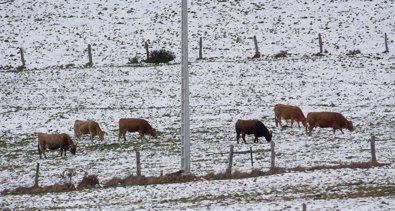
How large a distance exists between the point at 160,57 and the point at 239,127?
1816cm

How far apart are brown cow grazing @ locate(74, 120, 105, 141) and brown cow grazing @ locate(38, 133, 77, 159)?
2.47 metres

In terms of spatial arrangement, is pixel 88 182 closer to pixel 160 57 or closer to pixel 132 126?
pixel 132 126

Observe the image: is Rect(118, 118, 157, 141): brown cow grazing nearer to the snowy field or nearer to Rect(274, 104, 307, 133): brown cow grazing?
the snowy field

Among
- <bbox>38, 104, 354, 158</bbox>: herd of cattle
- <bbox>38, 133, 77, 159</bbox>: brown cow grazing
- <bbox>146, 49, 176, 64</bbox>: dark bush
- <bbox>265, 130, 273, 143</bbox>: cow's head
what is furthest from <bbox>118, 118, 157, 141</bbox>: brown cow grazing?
<bbox>146, 49, 176, 64</bbox>: dark bush

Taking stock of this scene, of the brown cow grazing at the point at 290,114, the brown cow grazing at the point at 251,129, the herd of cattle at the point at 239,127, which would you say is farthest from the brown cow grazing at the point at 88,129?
the brown cow grazing at the point at 290,114

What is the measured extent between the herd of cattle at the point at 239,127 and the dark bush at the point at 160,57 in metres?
15.3

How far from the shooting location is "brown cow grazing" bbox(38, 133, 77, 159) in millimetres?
28047

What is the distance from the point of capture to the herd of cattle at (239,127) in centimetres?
2822

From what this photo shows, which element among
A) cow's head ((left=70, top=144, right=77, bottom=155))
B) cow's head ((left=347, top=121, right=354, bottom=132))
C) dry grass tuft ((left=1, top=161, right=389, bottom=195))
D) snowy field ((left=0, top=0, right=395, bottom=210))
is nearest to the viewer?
snowy field ((left=0, top=0, right=395, bottom=210))

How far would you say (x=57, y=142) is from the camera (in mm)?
28250

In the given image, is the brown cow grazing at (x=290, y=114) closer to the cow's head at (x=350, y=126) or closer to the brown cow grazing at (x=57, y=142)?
the cow's head at (x=350, y=126)

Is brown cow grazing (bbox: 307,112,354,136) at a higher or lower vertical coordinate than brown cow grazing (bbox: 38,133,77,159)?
higher

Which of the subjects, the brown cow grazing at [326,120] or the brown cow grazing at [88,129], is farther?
the brown cow grazing at [88,129]

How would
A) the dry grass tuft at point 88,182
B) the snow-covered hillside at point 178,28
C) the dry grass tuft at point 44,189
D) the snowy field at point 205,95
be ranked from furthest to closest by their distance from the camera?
the snow-covered hillside at point 178,28
the dry grass tuft at point 88,182
the dry grass tuft at point 44,189
the snowy field at point 205,95
